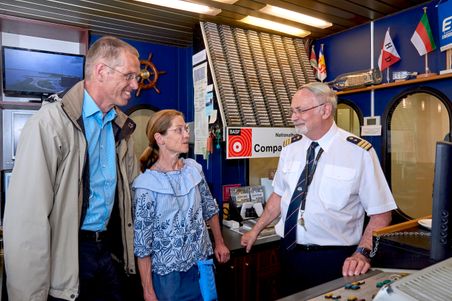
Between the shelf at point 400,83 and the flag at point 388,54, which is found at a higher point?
the flag at point 388,54

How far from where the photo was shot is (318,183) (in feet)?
6.63

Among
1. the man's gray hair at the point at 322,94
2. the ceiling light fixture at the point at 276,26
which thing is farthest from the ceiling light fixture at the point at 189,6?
the man's gray hair at the point at 322,94

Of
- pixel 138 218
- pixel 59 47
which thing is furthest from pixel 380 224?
pixel 59 47

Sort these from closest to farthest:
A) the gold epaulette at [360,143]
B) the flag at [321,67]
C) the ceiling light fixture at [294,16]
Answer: the gold epaulette at [360,143] < the ceiling light fixture at [294,16] < the flag at [321,67]

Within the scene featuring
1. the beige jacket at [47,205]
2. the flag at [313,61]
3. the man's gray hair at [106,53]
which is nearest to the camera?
the beige jacket at [47,205]

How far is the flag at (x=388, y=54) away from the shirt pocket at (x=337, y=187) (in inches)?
62.4

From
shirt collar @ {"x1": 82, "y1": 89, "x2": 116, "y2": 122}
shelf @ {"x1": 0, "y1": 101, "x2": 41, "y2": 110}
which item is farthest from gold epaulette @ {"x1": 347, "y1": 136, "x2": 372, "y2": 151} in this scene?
shelf @ {"x1": 0, "y1": 101, "x2": 41, "y2": 110}

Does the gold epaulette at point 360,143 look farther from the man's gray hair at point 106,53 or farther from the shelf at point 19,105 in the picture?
the shelf at point 19,105

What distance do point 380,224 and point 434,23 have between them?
1.84 metres

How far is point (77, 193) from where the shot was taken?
1.56 m

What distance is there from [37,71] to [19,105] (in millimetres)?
334

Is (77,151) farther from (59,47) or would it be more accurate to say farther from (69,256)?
(59,47)

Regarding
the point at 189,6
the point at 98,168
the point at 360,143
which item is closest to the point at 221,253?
the point at 98,168

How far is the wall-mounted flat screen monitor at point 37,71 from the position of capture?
290 cm
